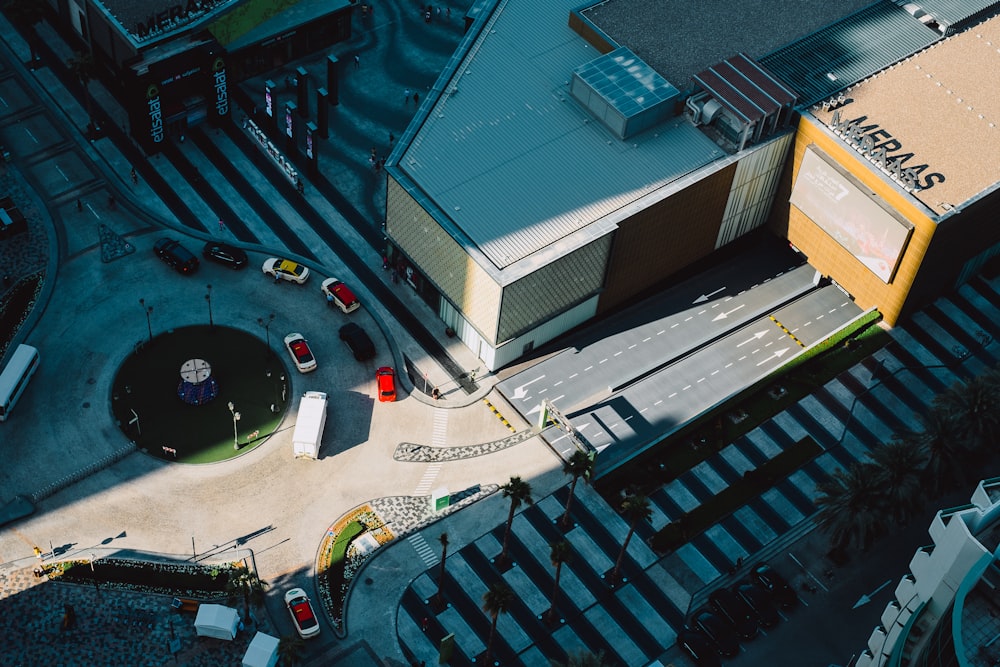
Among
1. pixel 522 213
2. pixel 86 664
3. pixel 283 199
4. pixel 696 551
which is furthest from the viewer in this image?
pixel 283 199

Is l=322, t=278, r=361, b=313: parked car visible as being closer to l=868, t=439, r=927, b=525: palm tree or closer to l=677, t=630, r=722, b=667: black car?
l=677, t=630, r=722, b=667: black car

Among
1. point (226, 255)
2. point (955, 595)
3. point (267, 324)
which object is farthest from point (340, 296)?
point (955, 595)

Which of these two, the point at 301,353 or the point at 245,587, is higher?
the point at 301,353

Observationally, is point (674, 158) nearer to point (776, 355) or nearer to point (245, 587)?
point (776, 355)

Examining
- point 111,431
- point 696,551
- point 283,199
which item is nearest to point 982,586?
point 696,551

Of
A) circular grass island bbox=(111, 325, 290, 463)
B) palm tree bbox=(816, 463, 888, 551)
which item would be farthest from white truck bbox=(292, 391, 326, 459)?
palm tree bbox=(816, 463, 888, 551)

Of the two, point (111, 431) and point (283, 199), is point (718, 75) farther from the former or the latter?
point (111, 431)
